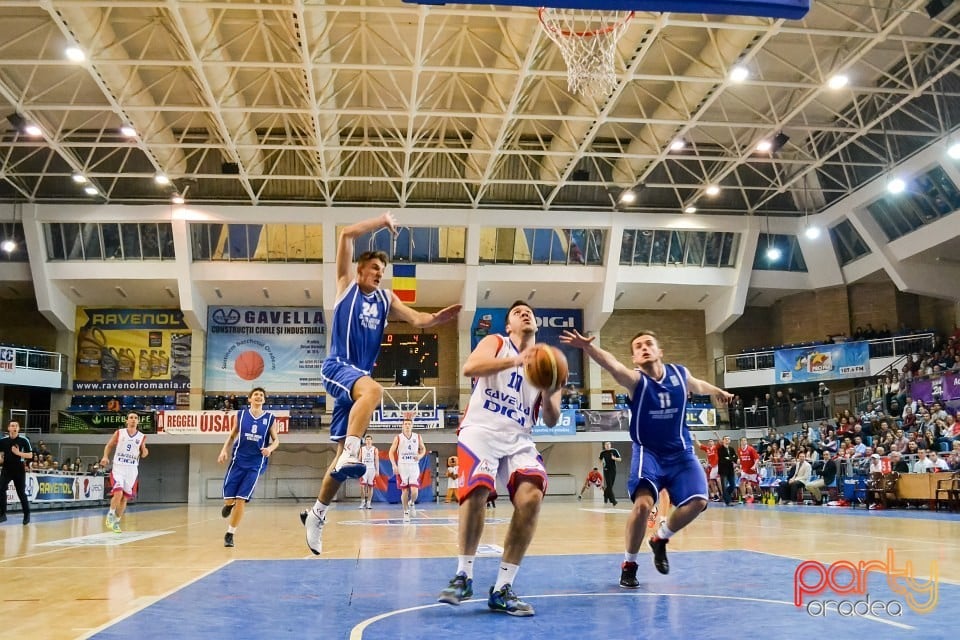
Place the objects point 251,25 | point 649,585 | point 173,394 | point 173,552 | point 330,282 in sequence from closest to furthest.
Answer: point 649,585 → point 173,552 → point 251,25 → point 330,282 → point 173,394

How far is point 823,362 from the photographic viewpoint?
32.2 meters

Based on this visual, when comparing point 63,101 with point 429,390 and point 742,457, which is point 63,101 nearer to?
point 429,390

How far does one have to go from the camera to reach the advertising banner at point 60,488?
22625mm

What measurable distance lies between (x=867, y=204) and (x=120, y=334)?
3236cm

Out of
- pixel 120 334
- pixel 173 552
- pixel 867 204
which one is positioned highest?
pixel 867 204

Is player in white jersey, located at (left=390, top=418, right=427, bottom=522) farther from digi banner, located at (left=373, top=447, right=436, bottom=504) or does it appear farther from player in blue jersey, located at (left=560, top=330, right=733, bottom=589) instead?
player in blue jersey, located at (left=560, top=330, right=733, bottom=589)

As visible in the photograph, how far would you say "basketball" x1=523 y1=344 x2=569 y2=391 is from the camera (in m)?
5.14

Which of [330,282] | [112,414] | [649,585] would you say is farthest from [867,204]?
[112,414]

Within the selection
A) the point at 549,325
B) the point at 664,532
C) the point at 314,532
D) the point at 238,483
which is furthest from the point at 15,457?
the point at 549,325

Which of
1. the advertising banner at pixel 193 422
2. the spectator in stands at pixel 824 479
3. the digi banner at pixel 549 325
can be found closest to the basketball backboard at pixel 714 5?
the spectator in stands at pixel 824 479

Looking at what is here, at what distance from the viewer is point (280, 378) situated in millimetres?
37094

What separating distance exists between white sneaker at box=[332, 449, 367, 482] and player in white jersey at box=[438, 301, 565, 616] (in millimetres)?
805

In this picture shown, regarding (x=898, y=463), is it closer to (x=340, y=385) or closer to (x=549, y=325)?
(x=340, y=385)

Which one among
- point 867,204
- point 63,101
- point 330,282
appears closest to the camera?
point 63,101
